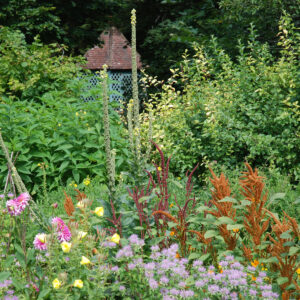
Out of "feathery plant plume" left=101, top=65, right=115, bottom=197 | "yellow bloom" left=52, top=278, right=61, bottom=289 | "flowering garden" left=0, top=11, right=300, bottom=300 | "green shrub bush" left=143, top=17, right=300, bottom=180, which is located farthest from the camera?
"green shrub bush" left=143, top=17, right=300, bottom=180

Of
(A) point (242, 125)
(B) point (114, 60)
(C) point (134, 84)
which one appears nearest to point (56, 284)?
(C) point (134, 84)

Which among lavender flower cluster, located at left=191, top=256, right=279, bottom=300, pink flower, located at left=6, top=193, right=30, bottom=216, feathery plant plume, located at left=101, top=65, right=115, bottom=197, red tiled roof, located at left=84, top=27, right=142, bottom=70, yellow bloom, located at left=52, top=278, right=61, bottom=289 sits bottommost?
lavender flower cluster, located at left=191, top=256, right=279, bottom=300

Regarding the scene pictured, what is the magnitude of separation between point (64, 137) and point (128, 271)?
3.31 m

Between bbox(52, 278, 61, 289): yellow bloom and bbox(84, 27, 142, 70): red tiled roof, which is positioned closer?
bbox(52, 278, 61, 289): yellow bloom

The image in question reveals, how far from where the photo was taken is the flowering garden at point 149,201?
2.14 meters

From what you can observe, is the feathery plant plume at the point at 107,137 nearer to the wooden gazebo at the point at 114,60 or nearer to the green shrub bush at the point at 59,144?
the green shrub bush at the point at 59,144

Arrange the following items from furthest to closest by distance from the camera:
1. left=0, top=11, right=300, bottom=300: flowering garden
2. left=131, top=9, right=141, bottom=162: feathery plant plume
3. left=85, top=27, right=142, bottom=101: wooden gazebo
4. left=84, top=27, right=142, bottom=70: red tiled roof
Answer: left=84, top=27, right=142, bottom=70: red tiled roof → left=85, top=27, right=142, bottom=101: wooden gazebo → left=131, top=9, right=141, bottom=162: feathery plant plume → left=0, top=11, right=300, bottom=300: flowering garden

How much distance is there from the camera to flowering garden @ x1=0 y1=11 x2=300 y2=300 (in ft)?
7.02

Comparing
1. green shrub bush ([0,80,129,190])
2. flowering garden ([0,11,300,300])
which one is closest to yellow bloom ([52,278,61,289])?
flowering garden ([0,11,300,300])

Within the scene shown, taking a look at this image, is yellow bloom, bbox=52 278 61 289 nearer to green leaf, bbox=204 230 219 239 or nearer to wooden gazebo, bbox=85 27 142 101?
green leaf, bbox=204 230 219 239

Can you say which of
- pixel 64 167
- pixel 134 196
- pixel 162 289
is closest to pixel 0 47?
pixel 64 167

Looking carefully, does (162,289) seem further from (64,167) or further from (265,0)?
(265,0)

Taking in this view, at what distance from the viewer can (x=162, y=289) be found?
6.87 feet

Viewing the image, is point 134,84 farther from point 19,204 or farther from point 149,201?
point 19,204
